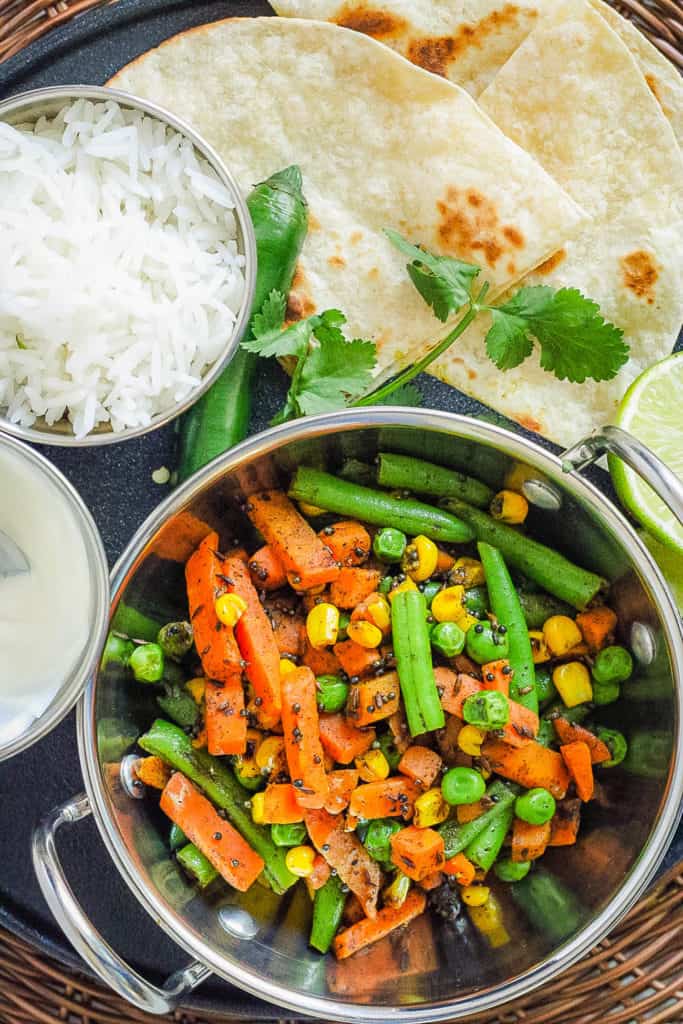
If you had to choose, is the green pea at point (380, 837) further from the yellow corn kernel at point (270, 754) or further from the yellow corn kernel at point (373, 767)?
the yellow corn kernel at point (270, 754)

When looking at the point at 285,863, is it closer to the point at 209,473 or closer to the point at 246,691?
the point at 246,691

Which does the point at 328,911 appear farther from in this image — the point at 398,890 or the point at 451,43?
the point at 451,43

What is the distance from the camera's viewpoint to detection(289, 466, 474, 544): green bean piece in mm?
2137

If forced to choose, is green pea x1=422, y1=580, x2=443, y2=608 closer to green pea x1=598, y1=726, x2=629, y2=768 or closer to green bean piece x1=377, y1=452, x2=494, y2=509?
green bean piece x1=377, y1=452, x2=494, y2=509

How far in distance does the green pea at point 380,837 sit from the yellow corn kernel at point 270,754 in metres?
0.25

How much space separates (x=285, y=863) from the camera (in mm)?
2115

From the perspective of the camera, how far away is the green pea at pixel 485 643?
2.07 m

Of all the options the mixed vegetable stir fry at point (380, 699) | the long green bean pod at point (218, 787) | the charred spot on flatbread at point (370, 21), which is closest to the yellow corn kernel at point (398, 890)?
the mixed vegetable stir fry at point (380, 699)

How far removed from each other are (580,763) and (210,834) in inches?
33.1

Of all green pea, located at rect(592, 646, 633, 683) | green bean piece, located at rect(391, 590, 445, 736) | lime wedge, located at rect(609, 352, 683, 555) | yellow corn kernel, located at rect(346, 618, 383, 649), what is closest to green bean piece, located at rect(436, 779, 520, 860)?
green bean piece, located at rect(391, 590, 445, 736)

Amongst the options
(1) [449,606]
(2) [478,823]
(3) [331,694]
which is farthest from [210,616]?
(2) [478,823]

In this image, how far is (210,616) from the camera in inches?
81.2

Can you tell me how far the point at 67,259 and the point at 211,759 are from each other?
1176 mm

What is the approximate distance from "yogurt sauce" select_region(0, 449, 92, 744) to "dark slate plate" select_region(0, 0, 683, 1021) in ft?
1.23
